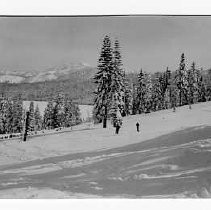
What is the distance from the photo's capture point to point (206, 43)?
29.2 feet

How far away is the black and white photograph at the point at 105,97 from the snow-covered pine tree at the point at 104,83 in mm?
18

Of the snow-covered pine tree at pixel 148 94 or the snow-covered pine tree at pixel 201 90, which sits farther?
the snow-covered pine tree at pixel 148 94

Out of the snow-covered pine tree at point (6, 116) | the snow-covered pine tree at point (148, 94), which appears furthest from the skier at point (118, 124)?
the snow-covered pine tree at point (6, 116)

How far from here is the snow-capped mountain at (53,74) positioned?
9.13 meters

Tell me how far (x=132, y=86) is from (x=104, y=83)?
1.69ft

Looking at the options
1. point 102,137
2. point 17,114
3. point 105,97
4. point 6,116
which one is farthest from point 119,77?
point 6,116

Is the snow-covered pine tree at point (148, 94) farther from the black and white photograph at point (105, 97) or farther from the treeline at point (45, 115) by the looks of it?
the treeline at point (45, 115)

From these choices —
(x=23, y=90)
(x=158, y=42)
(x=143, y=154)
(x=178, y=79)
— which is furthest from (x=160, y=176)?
(x=23, y=90)

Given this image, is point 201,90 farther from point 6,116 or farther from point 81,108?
point 6,116

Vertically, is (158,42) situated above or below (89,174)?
above

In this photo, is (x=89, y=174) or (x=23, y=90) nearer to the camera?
(x=89, y=174)
